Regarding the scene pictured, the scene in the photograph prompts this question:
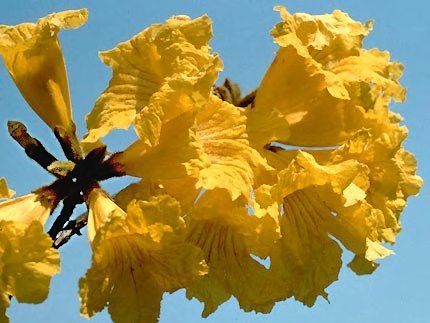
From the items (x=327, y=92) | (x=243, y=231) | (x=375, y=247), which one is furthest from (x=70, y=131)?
(x=375, y=247)

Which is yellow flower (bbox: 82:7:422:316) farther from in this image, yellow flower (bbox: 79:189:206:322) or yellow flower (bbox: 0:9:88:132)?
yellow flower (bbox: 0:9:88:132)

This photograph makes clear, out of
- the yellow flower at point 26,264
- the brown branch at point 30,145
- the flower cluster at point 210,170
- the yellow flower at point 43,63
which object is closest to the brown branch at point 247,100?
the flower cluster at point 210,170

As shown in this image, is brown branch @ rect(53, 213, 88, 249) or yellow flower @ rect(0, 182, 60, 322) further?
brown branch @ rect(53, 213, 88, 249)

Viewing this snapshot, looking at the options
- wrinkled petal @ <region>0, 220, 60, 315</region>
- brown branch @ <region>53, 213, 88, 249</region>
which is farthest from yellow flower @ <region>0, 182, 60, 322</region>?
brown branch @ <region>53, 213, 88, 249</region>

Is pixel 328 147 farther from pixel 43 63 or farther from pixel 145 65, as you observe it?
pixel 43 63

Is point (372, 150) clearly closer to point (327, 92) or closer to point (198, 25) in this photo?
point (327, 92)
